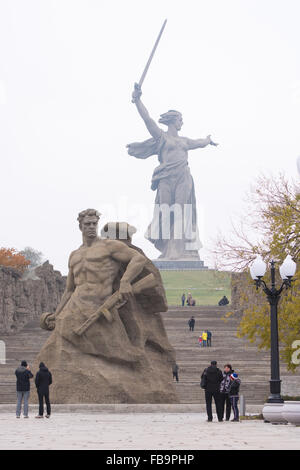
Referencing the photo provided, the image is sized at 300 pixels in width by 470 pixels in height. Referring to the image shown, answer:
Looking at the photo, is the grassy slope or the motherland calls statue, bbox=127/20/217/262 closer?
the grassy slope

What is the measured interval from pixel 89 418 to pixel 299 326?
5788 millimetres

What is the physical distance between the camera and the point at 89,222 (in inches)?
795

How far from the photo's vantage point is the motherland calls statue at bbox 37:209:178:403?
63.3 feet

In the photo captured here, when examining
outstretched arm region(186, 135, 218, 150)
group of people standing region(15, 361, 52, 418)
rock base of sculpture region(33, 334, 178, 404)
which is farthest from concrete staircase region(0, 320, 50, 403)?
outstretched arm region(186, 135, 218, 150)

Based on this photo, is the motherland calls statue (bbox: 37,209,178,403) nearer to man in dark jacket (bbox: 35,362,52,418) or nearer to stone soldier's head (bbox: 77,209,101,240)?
stone soldier's head (bbox: 77,209,101,240)

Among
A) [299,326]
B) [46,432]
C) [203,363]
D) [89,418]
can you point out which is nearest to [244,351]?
[203,363]

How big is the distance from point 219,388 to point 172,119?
54554mm

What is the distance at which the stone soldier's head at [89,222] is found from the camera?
2014 centimetres

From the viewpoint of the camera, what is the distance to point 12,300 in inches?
1639

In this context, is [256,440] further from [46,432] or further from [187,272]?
[187,272]

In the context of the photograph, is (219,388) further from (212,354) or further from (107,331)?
(212,354)

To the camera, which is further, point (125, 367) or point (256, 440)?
point (125, 367)

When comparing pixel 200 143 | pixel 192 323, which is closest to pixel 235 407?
pixel 192 323
